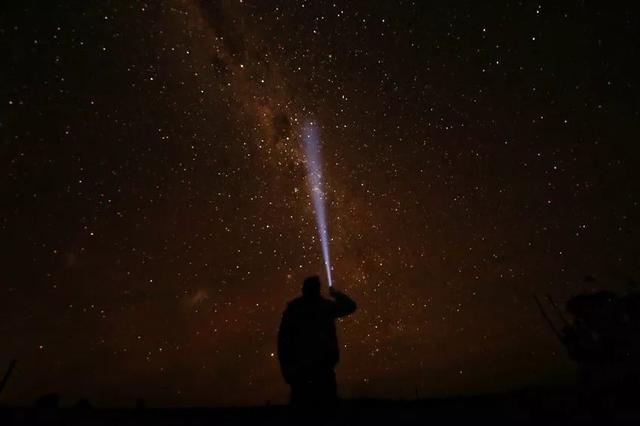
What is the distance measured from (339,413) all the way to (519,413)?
49.9 inches

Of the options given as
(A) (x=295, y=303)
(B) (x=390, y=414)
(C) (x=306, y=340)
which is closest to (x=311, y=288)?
(A) (x=295, y=303)

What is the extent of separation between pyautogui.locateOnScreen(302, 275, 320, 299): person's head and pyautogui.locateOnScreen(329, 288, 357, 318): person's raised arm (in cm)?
28

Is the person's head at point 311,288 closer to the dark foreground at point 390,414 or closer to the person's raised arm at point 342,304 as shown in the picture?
the person's raised arm at point 342,304

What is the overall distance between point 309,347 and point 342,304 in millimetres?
606

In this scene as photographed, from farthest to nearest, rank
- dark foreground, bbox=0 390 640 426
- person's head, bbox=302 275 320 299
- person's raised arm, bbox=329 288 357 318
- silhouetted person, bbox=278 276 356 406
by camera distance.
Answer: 1. person's raised arm, bbox=329 288 357 318
2. person's head, bbox=302 275 320 299
3. silhouetted person, bbox=278 276 356 406
4. dark foreground, bbox=0 390 640 426

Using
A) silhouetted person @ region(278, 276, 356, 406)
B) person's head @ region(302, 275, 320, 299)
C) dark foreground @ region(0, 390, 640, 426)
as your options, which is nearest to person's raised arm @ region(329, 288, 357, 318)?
silhouetted person @ region(278, 276, 356, 406)

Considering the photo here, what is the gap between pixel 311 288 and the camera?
173 inches

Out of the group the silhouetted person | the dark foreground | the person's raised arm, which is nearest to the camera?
the dark foreground

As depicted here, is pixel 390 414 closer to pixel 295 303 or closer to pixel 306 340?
pixel 306 340

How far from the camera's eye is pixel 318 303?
437cm

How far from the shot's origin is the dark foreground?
2969mm

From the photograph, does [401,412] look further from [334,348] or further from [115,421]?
[115,421]

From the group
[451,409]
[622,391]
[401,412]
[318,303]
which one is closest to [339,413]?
[401,412]

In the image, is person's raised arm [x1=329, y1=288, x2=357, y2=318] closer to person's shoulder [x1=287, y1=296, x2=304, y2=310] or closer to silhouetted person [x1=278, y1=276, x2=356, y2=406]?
silhouetted person [x1=278, y1=276, x2=356, y2=406]
